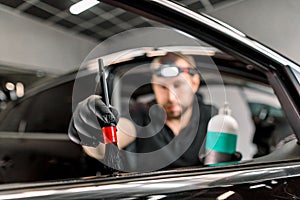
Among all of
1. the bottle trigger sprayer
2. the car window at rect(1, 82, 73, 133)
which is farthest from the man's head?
the car window at rect(1, 82, 73, 133)

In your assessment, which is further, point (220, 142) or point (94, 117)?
point (220, 142)

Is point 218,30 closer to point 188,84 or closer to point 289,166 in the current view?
point 289,166

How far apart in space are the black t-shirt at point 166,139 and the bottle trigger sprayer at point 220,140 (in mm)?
19

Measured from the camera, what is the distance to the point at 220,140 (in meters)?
0.97

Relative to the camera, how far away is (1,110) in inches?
59.6

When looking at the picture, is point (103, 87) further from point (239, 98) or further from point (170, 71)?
point (239, 98)

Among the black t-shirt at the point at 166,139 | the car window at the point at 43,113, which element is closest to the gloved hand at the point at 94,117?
the black t-shirt at the point at 166,139

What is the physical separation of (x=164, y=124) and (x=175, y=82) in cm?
16

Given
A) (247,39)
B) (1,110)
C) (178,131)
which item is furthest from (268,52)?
(1,110)

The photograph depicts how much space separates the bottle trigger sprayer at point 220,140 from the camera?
91 cm

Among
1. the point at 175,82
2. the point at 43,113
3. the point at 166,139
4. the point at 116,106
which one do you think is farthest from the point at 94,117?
the point at 43,113

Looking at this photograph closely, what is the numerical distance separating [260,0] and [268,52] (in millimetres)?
3446

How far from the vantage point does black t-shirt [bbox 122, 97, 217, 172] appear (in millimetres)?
840

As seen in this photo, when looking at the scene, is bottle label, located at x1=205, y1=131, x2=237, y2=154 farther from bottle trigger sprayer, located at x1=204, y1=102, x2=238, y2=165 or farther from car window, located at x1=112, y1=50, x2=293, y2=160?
car window, located at x1=112, y1=50, x2=293, y2=160
